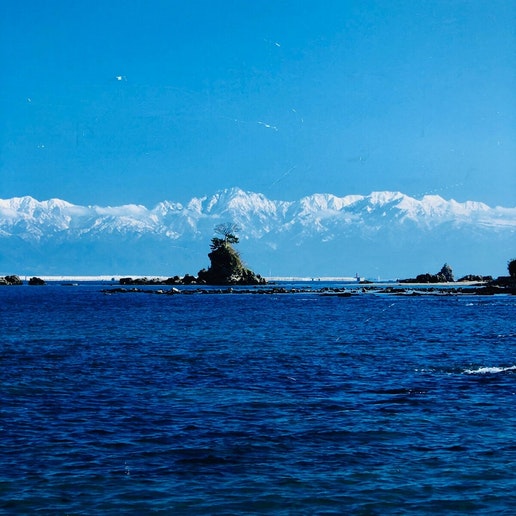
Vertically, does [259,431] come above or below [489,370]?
below

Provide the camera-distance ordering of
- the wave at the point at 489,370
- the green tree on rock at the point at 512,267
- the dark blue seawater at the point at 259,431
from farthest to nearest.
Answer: the green tree on rock at the point at 512,267 → the wave at the point at 489,370 → the dark blue seawater at the point at 259,431

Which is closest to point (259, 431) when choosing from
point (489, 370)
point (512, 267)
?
point (489, 370)

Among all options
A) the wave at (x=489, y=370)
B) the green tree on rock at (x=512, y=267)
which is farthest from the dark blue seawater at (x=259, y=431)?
the green tree on rock at (x=512, y=267)

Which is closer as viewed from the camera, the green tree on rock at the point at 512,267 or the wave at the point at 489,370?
the wave at the point at 489,370

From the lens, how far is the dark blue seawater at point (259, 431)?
52.6ft

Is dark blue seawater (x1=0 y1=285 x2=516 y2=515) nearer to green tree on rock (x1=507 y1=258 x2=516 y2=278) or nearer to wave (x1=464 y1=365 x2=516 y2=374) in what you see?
wave (x1=464 y1=365 x2=516 y2=374)

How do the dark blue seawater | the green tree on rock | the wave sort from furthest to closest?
the green tree on rock → the wave → the dark blue seawater

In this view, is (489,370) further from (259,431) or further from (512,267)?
(512,267)

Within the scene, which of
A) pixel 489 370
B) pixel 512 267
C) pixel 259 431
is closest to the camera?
pixel 259 431

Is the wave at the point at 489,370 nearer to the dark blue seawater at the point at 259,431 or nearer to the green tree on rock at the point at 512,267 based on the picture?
the dark blue seawater at the point at 259,431

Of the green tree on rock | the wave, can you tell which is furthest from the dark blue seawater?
the green tree on rock

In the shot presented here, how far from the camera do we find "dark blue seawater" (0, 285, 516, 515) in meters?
16.0

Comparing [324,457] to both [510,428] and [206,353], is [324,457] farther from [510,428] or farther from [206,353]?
[206,353]

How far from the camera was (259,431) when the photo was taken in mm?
22250
